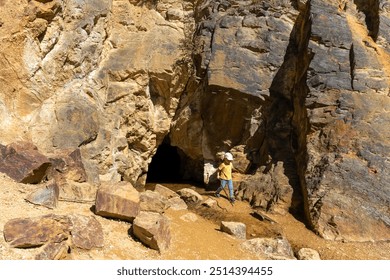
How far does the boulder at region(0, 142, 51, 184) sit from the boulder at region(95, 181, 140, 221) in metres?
1.46

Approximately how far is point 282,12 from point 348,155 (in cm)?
575

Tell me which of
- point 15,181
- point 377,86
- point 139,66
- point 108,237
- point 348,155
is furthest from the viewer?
point 139,66

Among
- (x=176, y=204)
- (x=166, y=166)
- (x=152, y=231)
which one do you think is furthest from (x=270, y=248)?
(x=166, y=166)

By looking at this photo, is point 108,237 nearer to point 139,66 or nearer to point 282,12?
point 139,66

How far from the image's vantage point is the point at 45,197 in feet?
18.1

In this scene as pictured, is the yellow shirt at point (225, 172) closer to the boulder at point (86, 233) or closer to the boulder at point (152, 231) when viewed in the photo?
the boulder at point (152, 231)

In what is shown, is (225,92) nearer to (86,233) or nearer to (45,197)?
(45,197)

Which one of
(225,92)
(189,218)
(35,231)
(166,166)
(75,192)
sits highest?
(225,92)

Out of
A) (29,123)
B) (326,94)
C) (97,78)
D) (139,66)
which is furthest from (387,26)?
(29,123)

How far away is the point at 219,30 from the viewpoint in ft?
37.1

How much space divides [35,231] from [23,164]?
91.6 inches

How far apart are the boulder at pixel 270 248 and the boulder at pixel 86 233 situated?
268cm

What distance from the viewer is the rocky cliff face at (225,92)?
7.94 m

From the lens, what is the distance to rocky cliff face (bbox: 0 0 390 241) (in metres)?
7.94
